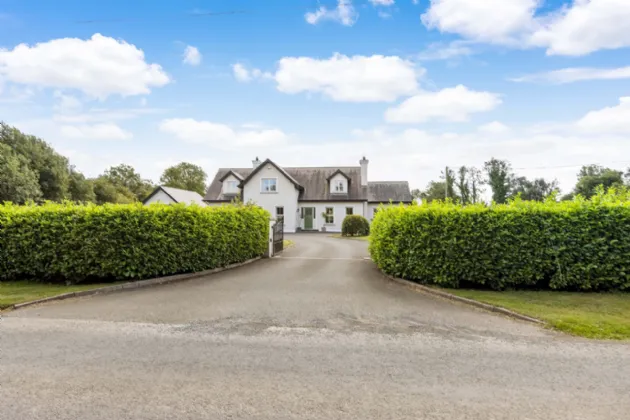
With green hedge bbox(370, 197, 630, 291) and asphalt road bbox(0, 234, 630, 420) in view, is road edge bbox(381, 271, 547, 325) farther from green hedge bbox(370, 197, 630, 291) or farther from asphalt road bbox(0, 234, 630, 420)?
green hedge bbox(370, 197, 630, 291)

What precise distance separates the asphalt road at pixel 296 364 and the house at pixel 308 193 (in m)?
27.7

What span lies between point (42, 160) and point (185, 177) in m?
31.5

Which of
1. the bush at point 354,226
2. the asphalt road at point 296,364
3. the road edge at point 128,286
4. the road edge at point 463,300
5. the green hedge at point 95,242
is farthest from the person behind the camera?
the bush at point 354,226

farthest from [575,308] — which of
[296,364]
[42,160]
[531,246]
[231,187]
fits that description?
[42,160]

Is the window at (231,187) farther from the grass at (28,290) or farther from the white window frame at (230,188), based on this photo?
the grass at (28,290)

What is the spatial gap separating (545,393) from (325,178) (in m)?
34.8

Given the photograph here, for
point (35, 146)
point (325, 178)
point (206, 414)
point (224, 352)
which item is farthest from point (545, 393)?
point (35, 146)

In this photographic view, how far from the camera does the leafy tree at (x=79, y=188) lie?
46.6 m

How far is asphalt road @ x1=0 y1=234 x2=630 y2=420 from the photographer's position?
3172mm

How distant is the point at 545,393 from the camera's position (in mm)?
3479

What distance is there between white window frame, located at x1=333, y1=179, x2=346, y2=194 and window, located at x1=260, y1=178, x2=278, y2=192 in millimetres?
6289

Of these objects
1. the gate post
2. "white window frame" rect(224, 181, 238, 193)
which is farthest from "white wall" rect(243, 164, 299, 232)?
the gate post

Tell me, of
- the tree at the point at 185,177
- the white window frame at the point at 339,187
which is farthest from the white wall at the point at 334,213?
the tree at the point at 185,177

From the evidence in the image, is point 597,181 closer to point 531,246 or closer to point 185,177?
point 531,246
